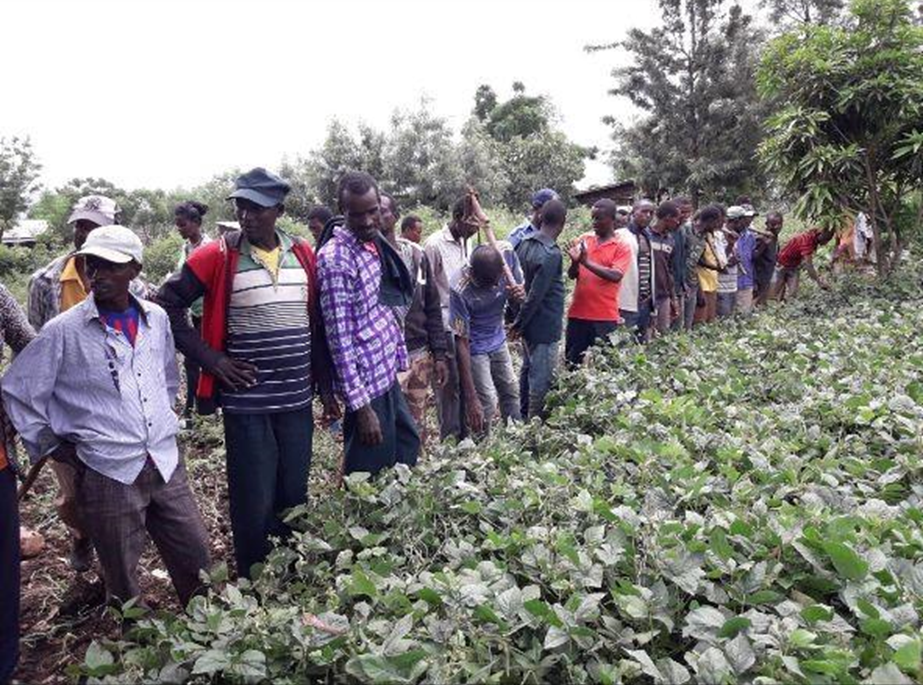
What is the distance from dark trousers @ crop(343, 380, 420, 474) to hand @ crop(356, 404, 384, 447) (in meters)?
0.05

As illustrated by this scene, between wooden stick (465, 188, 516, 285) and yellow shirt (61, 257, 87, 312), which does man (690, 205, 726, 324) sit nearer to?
wooden stick (465, 188, 516, 285)

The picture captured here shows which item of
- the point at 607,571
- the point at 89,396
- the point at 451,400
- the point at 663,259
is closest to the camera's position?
the point at 607,571

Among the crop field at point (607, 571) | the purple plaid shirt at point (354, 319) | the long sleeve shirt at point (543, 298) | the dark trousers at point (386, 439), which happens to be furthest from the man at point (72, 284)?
the long sleeve shirt at point (543, 298)

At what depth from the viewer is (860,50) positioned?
922cm

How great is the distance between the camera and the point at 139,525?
2980 mm

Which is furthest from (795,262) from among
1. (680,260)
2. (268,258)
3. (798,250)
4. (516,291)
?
(268,258)

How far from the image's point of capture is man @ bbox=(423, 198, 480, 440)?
17.0ft

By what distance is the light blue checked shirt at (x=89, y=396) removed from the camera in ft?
9.05

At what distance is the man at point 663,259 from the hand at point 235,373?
482cm

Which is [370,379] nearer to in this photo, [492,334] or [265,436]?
[265,436]

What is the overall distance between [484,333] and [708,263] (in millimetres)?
4101

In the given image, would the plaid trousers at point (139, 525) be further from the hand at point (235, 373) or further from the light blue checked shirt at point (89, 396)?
the hand at point (235, 373)

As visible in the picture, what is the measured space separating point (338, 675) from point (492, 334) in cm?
381

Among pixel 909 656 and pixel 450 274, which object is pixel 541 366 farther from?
pixel 909 656
